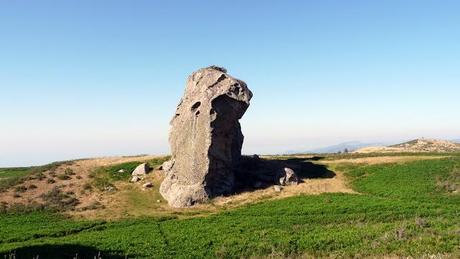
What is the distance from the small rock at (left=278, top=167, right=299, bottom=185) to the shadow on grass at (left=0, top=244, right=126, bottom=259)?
34635 millimetres

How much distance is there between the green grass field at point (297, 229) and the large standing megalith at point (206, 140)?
7733 millimetres

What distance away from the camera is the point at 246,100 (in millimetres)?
65688

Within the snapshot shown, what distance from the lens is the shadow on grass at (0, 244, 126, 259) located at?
1384 inches

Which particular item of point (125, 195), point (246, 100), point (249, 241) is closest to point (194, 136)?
point (246, 100)

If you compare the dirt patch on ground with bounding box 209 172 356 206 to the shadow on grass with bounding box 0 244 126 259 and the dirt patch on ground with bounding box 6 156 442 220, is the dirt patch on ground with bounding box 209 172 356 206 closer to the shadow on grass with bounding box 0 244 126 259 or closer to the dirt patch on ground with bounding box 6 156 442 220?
the dirt patch on ground with bounding box 6 156 442 220

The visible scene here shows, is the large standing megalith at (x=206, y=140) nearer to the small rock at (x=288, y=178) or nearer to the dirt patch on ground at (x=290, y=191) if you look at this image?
Result: the dirt patch on ground at (x=290, y=191)

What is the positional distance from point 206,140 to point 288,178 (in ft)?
43.6

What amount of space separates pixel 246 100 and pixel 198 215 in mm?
18871

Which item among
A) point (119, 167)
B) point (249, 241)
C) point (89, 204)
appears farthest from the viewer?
point (119, 167)

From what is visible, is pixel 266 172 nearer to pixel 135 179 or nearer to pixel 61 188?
pixel 135 179

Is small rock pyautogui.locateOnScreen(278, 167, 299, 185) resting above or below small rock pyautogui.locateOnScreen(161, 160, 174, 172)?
below

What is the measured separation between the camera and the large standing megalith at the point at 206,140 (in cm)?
6266

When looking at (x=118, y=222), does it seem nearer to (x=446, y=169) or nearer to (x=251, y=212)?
(x=251, y=212)

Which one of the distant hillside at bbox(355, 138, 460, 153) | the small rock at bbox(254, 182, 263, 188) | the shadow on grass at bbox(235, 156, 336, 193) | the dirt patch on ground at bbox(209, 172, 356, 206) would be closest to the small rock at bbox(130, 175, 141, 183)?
the shadow on grass at bbox(235, 156, 336, 193)
